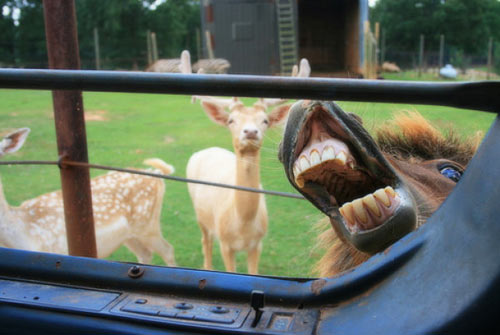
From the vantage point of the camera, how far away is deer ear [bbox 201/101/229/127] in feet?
14.2

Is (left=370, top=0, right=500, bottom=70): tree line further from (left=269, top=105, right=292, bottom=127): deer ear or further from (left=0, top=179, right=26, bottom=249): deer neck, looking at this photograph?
(left=0, top=179, right=26, bottom=249): deer neck

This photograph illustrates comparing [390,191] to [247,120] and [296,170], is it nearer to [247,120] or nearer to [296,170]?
[296,170]

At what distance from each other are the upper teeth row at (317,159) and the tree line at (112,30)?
18.5 m

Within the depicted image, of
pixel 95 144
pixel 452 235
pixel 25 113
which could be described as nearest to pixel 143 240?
pixel 452 235

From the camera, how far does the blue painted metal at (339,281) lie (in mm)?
724

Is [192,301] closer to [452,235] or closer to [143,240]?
[452,235]

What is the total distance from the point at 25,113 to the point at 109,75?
13068 millimetres

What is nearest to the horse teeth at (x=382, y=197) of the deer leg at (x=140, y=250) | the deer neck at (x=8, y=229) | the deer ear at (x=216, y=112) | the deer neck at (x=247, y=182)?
the deer neck at (x=247, y=182)

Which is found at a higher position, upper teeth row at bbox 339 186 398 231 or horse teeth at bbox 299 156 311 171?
horse teeth at bbox 299 156 311 171

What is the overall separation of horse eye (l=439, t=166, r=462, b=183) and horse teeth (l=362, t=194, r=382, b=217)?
0.77 m

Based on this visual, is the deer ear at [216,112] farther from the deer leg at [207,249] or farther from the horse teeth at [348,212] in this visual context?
the horse teeth at [348,212]

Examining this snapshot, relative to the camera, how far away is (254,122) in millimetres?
4086

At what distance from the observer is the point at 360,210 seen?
1.18 m

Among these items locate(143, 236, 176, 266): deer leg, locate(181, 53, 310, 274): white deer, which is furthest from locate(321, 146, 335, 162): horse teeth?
locate(143, 236, 176, 266): deer leg
